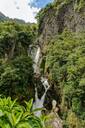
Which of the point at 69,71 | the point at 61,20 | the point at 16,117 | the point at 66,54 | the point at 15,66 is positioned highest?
the point at 61,20

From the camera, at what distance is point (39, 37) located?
44.2m

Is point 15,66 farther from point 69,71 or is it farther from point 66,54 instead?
point 69,71

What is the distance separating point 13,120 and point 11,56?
1282 inches

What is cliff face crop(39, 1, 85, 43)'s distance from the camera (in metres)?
36.5

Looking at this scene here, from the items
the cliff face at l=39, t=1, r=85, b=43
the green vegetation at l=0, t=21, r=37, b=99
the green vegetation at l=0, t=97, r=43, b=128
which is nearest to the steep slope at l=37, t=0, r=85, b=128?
the cliff face at l=39, t=1, r=85, b=43

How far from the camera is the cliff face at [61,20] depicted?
3649 centimetres

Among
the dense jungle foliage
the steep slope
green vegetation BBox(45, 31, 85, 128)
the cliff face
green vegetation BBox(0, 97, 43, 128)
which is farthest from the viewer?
the cliff face

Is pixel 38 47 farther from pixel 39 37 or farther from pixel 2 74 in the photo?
pixel 2 74

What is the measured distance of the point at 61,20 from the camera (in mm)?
40500

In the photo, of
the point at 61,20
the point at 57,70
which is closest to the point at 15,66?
the point at 57,70

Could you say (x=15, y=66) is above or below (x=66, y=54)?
below

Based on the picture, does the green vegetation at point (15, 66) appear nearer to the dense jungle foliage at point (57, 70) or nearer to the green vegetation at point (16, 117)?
the dense jungle foliage at point (57, 70)

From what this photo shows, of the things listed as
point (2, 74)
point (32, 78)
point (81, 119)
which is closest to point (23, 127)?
point (81, 119)

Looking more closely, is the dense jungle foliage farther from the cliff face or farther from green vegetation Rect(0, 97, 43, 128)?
green vegetation Rect(0, 97, 43, 128)
